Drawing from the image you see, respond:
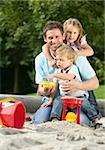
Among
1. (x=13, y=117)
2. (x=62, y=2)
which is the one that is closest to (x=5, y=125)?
(x=13, y=117)

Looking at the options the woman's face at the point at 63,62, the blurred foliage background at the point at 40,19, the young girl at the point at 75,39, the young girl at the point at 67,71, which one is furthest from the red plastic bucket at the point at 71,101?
the blurred foliage background at the point at 40,19

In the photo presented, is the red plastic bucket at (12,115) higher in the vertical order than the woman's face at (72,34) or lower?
lower

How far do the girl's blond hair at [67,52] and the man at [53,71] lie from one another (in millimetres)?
75

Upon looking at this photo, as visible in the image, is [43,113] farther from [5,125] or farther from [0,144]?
[0,144]

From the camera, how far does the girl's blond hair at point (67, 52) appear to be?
15.0 feet

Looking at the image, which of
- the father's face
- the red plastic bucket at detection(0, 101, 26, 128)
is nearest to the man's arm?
the father's face

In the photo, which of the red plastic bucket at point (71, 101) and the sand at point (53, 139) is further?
the red plastic bucket at point (71, 101)

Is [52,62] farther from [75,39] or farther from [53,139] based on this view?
[53,139]

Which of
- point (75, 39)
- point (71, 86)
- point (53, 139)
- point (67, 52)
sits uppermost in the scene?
point (75, 39)

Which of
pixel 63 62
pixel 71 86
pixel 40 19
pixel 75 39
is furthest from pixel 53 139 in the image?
pixel 40 19

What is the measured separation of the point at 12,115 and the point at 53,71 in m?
0.71

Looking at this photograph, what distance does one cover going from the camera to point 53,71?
4684mm

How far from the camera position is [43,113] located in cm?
467

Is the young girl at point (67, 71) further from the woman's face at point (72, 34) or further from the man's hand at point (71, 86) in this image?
the woman's face at point (72, 34)
